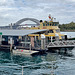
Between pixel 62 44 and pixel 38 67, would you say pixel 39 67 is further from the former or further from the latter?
pixel 62 44

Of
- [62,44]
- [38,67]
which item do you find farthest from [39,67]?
→ [62,44]

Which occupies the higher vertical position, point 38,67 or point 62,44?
point 62,44

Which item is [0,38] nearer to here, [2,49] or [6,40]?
[6,40]

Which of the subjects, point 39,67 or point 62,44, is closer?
point 39,67

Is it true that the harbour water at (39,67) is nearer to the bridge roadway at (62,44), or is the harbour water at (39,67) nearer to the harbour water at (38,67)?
the harbour water at (38,67)

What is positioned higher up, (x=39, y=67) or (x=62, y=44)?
(x=62, y=44)

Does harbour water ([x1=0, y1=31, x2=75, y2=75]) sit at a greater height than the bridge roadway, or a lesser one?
lesser

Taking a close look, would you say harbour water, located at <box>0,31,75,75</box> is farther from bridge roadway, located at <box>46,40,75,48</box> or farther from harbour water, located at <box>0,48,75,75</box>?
bridge roadway, located at <box>46,40,75,48</box>

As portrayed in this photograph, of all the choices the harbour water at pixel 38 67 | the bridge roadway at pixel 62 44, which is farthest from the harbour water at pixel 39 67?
the bridge roadway at pixel 62 44

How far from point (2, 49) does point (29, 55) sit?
1618cm

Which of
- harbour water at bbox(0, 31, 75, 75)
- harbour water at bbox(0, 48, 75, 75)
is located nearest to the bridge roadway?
harbour water at bbox(0, 48, 75, 75)

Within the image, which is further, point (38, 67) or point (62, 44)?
point (62, 44)

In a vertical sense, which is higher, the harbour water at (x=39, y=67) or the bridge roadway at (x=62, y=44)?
the bridge roadway at (x=62, y=44)

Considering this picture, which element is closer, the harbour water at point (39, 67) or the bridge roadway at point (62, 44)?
the harbour water at point (39, 67)
